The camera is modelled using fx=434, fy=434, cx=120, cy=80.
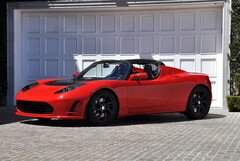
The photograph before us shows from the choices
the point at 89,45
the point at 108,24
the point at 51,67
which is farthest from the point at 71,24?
the point at 51,67

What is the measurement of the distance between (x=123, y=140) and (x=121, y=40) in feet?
22.3

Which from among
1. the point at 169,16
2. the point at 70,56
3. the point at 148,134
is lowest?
the point at 148,134

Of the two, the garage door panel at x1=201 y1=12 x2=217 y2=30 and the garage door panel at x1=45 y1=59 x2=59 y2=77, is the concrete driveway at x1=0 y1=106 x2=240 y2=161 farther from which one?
the garage door panel at x1=45 y1=59 x2=59 y2=77

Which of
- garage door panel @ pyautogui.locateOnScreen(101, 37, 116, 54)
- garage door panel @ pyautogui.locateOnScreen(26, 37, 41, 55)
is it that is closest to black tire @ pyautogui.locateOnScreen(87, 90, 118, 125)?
garage door panel @ pyautogui.locateOnScreen(101, 37, 116, 54)

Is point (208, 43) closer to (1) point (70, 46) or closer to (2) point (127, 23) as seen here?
(2) point (127, 23)

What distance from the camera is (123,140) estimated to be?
6168 millimetres

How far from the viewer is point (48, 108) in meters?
7.64

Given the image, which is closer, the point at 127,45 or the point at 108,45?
the point at 127,45

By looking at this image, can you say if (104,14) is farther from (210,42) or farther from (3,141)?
(3,141)

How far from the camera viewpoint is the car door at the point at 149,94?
27.1 ft

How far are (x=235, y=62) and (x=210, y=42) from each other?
0.96 m

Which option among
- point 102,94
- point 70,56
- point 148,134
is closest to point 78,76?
A: point 102,94

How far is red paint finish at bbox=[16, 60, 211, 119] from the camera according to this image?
7.55 metres

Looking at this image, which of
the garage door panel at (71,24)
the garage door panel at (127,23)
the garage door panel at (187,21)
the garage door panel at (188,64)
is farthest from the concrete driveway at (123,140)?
the garage door panel at (71,24)
